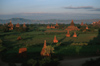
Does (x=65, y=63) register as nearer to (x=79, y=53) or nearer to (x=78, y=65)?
(x=78, y=65)

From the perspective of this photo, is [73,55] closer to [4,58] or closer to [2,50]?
[4,58]

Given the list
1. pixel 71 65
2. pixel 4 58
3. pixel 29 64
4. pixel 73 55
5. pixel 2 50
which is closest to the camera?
pixel 29 64

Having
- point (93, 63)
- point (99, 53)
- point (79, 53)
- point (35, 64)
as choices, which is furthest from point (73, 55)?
point (35, 64)

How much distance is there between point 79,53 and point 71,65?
3745 mm

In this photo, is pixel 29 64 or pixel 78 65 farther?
pixel 78 65

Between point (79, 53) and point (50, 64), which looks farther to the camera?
point (79, 53)

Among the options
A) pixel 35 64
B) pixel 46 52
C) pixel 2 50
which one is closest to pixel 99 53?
pixel 46 52

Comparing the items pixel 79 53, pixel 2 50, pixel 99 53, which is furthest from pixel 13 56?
pixel 99 53

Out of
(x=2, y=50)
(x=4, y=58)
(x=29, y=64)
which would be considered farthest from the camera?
(x=2, y=50)

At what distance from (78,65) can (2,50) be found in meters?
8.46

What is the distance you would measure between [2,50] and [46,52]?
5349 millimetres

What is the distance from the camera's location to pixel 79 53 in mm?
13773

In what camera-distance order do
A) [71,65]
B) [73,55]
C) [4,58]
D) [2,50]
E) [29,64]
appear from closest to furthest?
1. [29,64]
2. [71,65]
3. [4,58]
4. [73,55]
5. [2,50]

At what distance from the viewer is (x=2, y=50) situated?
48.0 feet
